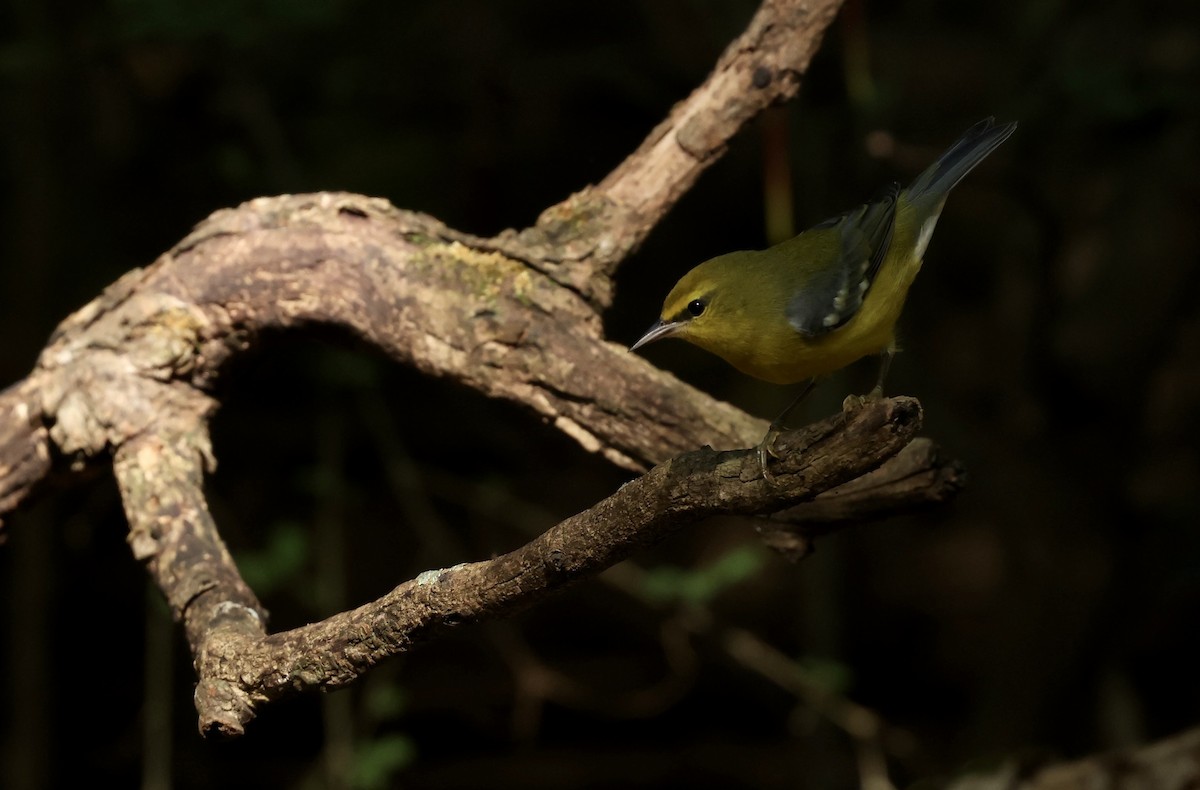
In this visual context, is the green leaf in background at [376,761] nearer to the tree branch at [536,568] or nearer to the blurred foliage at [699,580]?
Answer: the blurred foliage at [699,580]

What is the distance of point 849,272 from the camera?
2615 millimetres

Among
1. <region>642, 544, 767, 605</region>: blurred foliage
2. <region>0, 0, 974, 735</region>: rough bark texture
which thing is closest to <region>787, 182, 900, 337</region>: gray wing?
<region>0, 0, 974, 735</region>: rough bark texture

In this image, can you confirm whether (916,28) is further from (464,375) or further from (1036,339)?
(464,375)

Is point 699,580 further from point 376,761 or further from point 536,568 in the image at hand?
point 536,568

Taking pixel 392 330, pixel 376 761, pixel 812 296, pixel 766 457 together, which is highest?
→ pixel 392 330

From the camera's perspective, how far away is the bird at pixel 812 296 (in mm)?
2504

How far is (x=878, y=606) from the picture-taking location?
5.75 meters

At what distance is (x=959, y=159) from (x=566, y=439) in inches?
51.7

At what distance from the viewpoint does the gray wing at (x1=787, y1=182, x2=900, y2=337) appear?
2.49 meters

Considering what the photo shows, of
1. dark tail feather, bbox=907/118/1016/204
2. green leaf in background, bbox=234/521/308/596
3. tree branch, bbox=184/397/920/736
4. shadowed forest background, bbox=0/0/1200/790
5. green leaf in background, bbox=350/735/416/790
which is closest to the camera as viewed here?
tree branch, bbox=184/397/920/736

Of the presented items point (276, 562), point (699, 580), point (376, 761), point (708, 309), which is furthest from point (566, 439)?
point (376, 761)

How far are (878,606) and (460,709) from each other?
1983mm

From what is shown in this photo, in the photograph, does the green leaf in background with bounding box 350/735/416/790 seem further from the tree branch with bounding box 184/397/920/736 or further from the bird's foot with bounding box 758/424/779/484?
the bird's foot with bounding box 758/424/779/484

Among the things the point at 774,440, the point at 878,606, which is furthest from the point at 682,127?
the point at 878,606
